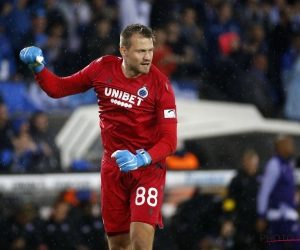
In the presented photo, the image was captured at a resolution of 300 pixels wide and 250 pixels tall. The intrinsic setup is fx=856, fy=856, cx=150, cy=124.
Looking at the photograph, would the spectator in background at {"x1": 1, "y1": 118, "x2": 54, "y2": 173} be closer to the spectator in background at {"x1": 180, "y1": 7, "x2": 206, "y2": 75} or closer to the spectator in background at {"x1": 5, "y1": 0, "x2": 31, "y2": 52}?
the spectator in background at {"x1": 5, "y1": 0, "x2": 31, "y2": 52}

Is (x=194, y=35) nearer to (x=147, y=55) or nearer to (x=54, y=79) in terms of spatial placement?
(x=54, y=79)

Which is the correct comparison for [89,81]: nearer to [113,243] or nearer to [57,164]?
[113,243]

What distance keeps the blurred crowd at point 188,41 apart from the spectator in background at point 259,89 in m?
0.02

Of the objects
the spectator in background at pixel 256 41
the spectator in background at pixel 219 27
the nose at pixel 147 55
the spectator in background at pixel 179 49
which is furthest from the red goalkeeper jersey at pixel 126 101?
the spectator in background at pixel 256 41

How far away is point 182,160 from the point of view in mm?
11242

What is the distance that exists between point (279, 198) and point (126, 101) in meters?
4.26

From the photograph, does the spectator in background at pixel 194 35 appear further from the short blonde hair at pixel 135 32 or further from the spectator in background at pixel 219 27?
the short blonde hair at pixel 135 32

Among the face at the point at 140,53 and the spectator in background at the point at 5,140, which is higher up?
the face at the point at 140,53

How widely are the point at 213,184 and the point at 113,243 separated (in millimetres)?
4067

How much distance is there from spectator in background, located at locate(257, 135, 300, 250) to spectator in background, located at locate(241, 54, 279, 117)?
3.05m

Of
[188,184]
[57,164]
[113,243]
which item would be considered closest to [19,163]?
[57,164]

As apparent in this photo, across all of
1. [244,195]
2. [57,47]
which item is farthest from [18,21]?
[244,195]

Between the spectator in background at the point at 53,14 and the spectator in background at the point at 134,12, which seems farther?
the spectator in background at the point at 134,12

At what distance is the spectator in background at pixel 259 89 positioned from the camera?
13.2 meters
